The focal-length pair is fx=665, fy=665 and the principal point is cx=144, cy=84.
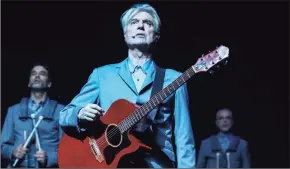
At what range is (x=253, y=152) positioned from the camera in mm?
4305

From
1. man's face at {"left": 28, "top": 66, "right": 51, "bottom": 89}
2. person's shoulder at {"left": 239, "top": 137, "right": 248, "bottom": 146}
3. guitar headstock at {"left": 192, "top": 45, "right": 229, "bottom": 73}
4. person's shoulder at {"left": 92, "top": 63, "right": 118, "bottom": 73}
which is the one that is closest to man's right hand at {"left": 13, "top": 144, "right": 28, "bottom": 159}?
man's face at {"left": 28, "top": 66, "right": 51, "bottom": 89}

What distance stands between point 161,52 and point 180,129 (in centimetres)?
63

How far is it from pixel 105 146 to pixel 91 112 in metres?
0.25

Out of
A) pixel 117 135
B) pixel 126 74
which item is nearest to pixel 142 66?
pixel 126 74

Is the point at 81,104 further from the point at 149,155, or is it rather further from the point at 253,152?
the point at 253,152

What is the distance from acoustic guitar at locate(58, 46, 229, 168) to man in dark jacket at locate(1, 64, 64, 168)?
0.99 ft

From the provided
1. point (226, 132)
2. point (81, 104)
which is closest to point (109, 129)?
point (81, 104)

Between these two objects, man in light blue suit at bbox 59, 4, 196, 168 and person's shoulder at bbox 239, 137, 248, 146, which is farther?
person's shoulder at bbox 239, 137, 248, 146

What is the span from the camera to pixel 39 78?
423 cm

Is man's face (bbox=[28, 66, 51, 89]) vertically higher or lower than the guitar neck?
higher

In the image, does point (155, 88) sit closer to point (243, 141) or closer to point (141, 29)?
point (141, 29)

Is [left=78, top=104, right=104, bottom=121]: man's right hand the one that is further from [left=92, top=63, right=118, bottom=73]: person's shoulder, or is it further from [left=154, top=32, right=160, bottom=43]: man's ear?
[left=154, top=32, right=160, bottom=43]: man's ear

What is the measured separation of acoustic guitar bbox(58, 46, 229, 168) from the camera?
11.8 ft

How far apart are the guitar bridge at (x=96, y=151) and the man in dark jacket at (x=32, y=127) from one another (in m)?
0.41
